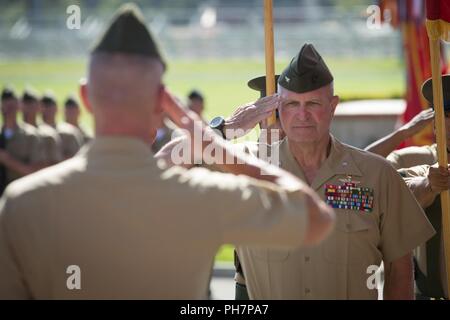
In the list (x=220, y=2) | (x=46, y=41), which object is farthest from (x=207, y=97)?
(x=220, y=2)

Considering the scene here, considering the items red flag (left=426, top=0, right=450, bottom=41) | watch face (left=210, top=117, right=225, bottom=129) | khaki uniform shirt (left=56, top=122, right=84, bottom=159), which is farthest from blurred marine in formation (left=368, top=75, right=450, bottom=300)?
khaki uniform shirt (left=56, top=122, right=84, bottom=159)

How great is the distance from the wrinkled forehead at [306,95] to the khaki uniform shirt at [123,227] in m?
1.68

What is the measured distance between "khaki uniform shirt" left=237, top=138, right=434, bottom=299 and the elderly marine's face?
0.59ft

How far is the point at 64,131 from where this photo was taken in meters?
12.3

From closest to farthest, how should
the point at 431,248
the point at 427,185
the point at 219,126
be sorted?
the point at 219,126 → the point at 427,185 → the point at 431,248

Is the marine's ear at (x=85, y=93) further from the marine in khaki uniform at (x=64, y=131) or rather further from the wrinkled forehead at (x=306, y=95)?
the marine in khaki uniform at (x=64, y=131)

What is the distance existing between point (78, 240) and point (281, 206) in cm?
58

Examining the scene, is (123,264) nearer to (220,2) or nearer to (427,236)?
(427,236)

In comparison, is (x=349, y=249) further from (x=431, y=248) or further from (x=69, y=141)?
(x=69, y=141)

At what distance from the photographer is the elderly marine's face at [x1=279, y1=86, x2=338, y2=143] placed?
4262 millimetres

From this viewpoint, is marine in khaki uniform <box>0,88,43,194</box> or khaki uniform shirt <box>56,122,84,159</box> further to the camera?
khaki uniform shirt <box>56,122,84,159</box>

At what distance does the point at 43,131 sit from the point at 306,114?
7.98m

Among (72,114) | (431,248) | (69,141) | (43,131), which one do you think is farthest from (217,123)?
(72,114)

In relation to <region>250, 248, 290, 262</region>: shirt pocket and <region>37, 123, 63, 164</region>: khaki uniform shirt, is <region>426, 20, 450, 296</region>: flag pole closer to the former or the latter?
<region>250, 248, 290, 262</region>: shirt pocket
